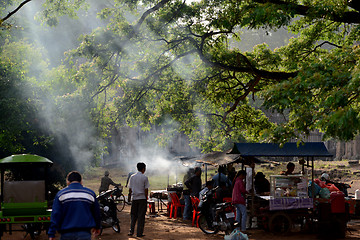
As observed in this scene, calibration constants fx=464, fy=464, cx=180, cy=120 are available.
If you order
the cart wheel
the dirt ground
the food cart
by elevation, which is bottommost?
the dirt ground

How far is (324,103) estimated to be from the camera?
9.54 m

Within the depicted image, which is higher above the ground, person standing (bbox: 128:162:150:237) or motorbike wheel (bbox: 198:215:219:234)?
person standing (bbox: 128:162:150:237)

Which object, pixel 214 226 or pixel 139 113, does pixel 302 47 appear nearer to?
pixel 139 113

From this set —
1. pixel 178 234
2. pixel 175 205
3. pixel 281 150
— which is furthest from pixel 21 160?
A: pixel 175 205

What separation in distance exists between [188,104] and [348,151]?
35.4 m

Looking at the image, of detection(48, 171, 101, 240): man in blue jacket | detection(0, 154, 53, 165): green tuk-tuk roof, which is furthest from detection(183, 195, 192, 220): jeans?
detection(48, 171, 101, 240): man in blue jacket

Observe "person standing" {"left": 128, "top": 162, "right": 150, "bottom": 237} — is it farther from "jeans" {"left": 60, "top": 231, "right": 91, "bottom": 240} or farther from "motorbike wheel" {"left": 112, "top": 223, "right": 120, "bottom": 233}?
"jeans" {"left": 60, "top": 231, "right": 91, "bottom": 240}

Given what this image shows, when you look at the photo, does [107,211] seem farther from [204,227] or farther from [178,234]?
[204,227]

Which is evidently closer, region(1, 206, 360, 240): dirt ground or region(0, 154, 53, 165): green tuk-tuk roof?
region(0, 154, 53, 165): green tuk-tuk roof

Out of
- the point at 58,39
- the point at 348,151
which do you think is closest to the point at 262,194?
the point at 348,151

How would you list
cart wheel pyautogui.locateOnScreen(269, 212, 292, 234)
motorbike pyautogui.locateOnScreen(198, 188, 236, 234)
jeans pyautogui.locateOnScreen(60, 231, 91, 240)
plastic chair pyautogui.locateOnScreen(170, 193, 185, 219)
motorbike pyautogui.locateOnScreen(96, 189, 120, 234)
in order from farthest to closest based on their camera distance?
plastic chair pyautogui.locateOnScreen(170, 193, 185, 219), motorbike pyautogui.locateOnScreen(96, 189, 120, 234), cart wheel pyautogui.locateOnScreen(269, 212, 292, 234), motorbike pyautogui.locateOnScreen(198, 188, 236, 234), jeans pyautogui.locateOnScreen(60, 231, 91, 240)

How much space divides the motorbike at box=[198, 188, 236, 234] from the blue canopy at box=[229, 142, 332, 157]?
61.2 inches

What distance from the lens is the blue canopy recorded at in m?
12.8

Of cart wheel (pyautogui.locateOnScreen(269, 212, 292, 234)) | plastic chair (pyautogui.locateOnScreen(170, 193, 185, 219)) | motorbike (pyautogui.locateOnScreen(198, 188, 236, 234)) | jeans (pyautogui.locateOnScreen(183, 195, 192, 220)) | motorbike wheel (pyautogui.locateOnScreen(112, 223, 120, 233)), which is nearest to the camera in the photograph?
motorbike (pyautogui.locateOnScreen(198, 188, 236, 234))
